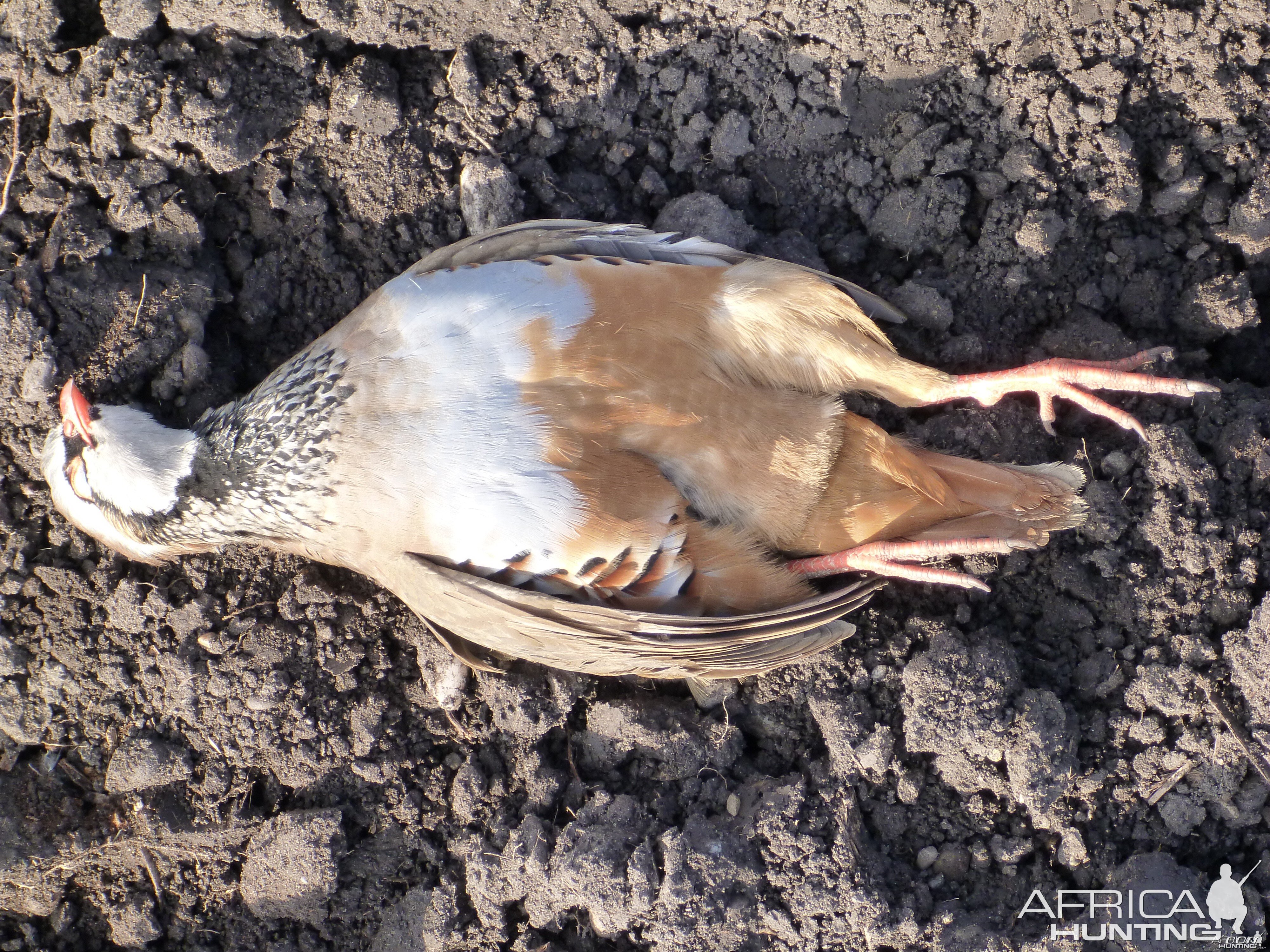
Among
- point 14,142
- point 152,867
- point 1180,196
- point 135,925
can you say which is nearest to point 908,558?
point 1180,196

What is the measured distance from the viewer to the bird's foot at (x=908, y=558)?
3.05 metres

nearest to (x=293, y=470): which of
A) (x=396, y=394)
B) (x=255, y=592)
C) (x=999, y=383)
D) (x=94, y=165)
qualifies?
(x=396, y=394)

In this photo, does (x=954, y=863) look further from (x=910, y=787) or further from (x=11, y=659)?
(x=11, y=659)

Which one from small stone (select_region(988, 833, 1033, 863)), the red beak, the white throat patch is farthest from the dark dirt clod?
the white throat patch

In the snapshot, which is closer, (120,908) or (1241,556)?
(1241,556)

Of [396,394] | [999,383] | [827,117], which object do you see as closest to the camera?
[396,394]

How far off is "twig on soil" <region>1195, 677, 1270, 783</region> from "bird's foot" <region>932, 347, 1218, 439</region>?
0.90 meters

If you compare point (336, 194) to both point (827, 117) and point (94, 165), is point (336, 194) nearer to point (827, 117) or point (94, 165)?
point (94, 165)

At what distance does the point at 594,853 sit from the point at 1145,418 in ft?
8.13

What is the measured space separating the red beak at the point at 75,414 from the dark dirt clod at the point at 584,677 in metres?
0.23

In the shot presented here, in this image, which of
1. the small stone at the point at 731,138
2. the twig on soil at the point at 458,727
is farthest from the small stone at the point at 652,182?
the twig on soil at the point at 458,727

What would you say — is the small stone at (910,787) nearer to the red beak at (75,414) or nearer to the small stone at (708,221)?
the small stone at (708,221)

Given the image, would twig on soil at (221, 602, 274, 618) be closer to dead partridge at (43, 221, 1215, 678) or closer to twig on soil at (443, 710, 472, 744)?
dead partridge at (43, 221, 1215, 678)

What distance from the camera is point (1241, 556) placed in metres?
3.17
